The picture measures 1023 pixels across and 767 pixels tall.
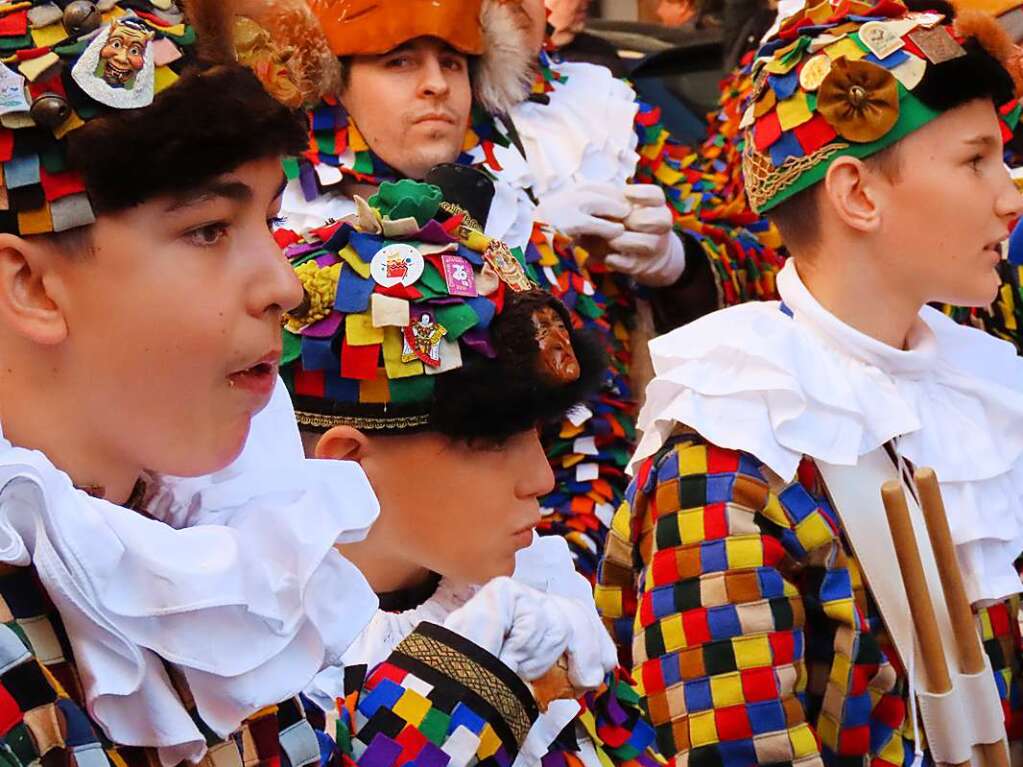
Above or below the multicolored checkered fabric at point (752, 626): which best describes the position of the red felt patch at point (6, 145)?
above

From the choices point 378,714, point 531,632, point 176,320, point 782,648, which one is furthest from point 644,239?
point 176,320

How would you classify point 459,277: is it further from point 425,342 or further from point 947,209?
point 947,209

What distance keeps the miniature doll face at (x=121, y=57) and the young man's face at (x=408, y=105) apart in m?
1.72

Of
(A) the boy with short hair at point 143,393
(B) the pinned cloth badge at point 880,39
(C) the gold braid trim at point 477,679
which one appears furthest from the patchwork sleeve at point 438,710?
(B) the pinned cloth badge at point 880,39

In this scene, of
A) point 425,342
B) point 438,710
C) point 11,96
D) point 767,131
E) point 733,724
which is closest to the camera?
point 11,96

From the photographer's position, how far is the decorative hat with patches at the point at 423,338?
7.59 feet

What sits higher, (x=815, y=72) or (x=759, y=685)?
(x=815, y=72)

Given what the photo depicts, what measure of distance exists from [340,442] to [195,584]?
0.74 metres

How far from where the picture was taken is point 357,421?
2.37m

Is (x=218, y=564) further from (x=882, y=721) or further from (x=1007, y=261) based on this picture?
(x=1007, y=261)

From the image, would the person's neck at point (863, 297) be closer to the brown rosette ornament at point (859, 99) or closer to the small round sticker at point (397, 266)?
the brown rosette ornament at point (859, 99)

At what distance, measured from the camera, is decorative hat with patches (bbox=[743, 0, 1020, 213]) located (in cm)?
288

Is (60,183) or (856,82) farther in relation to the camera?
(856,82)

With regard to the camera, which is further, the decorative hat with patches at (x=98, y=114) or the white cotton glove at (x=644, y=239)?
the white cotton glove at (x=644, y=239)
